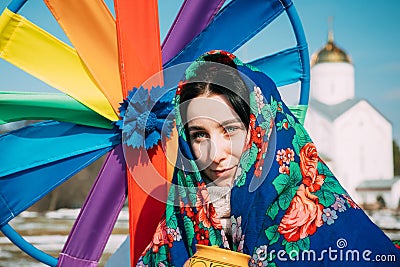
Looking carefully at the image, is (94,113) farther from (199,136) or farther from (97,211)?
(199,136)

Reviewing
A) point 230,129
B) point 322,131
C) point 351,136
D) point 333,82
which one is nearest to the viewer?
point 230,129

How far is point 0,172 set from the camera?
159cm

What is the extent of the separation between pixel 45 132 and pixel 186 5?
1.79 ft

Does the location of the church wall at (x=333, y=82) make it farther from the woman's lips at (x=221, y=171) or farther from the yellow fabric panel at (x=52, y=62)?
the woman's lips at (x=221, y=171)

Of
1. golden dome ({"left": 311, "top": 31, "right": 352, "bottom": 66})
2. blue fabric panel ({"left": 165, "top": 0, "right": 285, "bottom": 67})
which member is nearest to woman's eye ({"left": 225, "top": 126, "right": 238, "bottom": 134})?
blue fabric panel ({"left": 165, "top": 0, "right": 285, "bottom": 67})

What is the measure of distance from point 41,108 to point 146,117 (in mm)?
301

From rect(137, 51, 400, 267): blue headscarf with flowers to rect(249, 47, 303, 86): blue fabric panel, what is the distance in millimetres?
444

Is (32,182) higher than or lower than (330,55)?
lower

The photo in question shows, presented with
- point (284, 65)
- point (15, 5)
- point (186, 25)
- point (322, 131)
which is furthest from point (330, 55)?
point (15, 5)

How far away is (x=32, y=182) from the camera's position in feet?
5.32

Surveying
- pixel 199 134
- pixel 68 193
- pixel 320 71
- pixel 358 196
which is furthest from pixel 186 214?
pixel 320 71

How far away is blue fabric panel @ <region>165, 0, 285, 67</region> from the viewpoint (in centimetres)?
167

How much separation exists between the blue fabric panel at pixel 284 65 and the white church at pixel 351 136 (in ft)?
42.9

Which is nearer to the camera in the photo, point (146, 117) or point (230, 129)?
point (230, 129)
